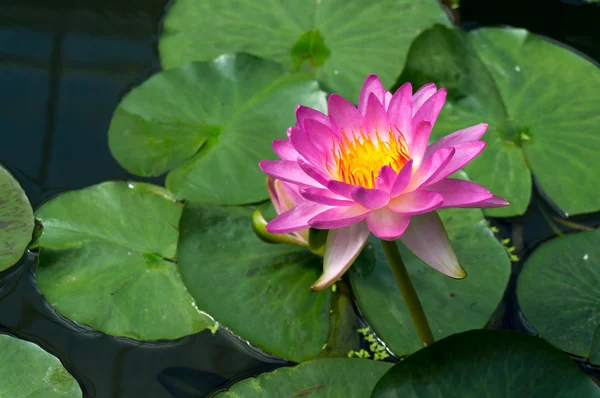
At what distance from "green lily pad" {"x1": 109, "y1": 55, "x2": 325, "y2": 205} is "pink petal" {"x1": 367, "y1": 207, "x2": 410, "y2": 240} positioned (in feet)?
2.52

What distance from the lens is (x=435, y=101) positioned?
1269 mm

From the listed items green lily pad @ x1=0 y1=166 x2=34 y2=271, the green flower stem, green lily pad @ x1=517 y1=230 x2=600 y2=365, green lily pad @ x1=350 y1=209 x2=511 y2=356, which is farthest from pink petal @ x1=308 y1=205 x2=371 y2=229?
green lily pad @ x1=0 y1=166 x2=34 y2=271

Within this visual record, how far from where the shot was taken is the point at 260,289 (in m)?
1.71

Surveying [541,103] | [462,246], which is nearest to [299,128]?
[462,246]

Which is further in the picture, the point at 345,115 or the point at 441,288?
the point at 441,288

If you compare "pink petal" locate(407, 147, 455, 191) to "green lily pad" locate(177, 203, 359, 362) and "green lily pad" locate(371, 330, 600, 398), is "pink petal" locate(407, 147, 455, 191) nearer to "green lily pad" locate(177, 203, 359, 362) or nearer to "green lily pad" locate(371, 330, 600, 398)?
"green lily pad" locate(371, 330, 600, 398)

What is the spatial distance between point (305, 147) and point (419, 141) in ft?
0.78

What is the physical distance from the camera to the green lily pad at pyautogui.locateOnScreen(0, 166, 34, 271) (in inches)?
71.6

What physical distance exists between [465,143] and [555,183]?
3.06 feet

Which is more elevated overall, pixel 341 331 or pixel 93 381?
pixel 341 331

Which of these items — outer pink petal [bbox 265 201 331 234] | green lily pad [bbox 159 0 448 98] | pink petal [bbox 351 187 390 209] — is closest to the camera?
pink petal [bbox 351 187 390 209]

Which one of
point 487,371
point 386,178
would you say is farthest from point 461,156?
point 487,371

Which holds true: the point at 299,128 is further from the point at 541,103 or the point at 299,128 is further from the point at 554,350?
the point at 541,103

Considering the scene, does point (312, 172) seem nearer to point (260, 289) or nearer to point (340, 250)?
point (340, 250)
